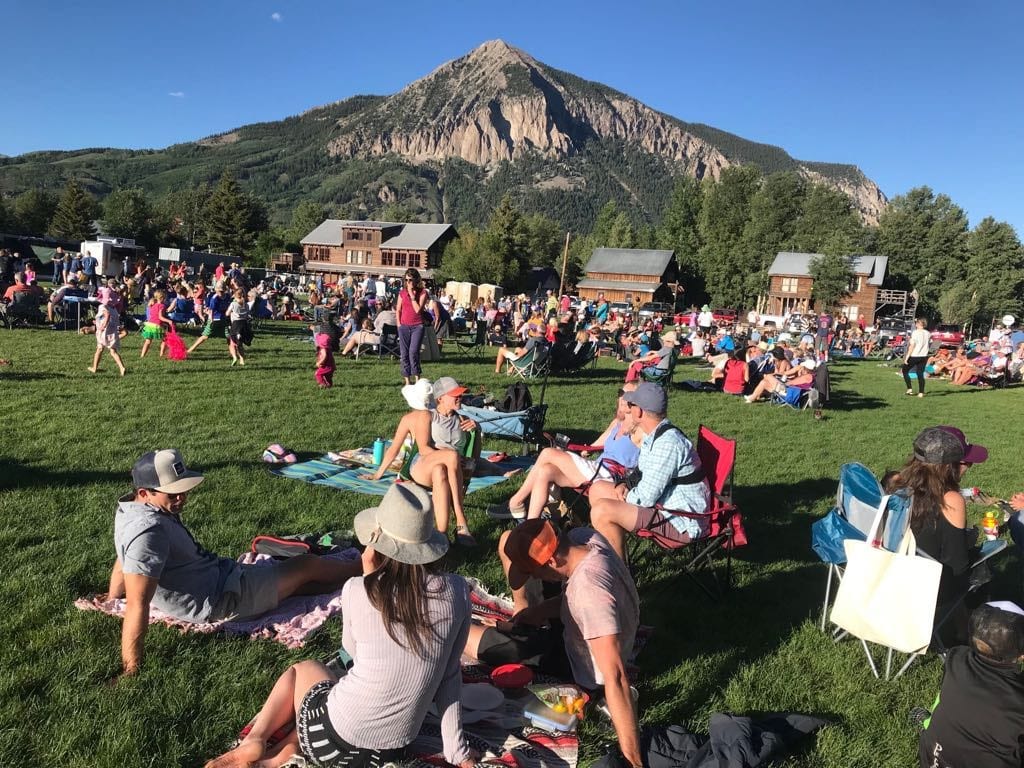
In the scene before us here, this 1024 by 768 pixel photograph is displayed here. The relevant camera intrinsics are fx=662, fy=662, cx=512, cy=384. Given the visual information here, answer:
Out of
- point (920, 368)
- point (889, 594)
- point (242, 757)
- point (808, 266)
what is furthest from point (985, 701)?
point (808, 266)

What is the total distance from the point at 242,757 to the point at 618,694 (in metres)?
1.47

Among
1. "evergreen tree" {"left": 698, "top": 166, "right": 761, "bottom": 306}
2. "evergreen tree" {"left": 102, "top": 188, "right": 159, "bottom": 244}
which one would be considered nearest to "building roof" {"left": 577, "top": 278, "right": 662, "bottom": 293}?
"evergreen tree" {"left": 698, "top": 166, "right": 761, "bottom": 306}

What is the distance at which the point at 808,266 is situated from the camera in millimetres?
56656

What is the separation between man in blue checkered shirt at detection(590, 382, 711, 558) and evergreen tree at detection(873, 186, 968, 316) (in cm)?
6835

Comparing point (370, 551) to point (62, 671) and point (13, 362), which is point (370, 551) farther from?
point (13, 362)

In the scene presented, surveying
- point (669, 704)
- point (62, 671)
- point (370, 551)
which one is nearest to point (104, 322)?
point (62, 671)

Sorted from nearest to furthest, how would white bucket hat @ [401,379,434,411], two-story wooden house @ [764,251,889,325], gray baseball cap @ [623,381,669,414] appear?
gray baseball cap @ [623,381,669,414] < white bucket hat @ [401,379,434,411] < two-story wooden house @ [764,251,889,325]

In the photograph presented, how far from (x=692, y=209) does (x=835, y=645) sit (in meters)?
79.2

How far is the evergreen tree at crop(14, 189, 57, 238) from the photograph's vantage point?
246ft

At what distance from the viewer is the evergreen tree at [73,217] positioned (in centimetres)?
7244

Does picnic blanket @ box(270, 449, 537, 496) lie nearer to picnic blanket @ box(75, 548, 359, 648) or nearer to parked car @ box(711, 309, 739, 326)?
picnic blanket @ box(75, 548, 359, 648)

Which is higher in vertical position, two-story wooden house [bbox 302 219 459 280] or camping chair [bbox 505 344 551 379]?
two-story wooden house [bbox 302 219 459 280]

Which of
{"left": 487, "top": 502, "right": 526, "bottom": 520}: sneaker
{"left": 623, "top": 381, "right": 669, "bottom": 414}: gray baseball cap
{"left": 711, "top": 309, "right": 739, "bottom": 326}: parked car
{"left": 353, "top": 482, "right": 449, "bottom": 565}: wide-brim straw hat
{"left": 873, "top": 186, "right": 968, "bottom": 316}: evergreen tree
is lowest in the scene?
{"left": 487, "top": 502, "right": 526, "bottom": 520}: sneaker

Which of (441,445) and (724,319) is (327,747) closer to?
(441,445)
